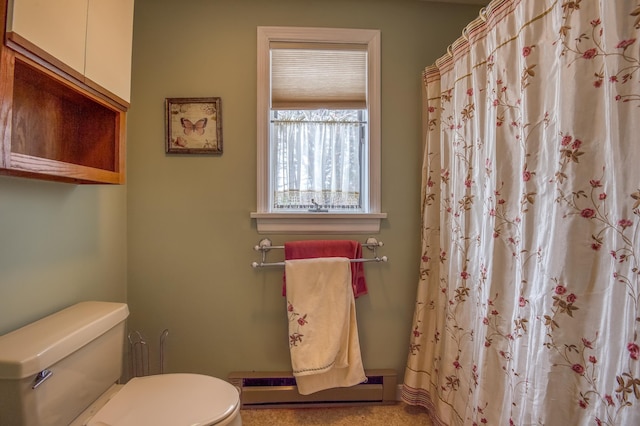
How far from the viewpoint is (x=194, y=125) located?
1.60m

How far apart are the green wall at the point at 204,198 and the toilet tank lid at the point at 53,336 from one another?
0.44 m

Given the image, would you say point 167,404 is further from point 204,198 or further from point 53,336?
point 204,198

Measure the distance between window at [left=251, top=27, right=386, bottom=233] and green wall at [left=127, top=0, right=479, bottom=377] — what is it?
0.25 ft

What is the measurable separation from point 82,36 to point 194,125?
67 centimetres

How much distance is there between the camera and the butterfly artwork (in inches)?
62.9

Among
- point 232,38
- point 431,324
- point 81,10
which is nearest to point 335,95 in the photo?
point 232,38

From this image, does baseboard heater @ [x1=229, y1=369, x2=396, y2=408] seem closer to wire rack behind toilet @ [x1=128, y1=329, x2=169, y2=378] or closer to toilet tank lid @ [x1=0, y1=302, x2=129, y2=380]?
wire rack behind toilet @ [x1=128, y1=329, x2=169, y2=378]

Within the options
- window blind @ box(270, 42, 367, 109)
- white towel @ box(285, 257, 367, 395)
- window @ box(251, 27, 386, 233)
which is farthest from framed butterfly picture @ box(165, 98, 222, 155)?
white towel @ box(285, 257, 367, 395)

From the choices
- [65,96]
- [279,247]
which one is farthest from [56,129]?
[279,247]

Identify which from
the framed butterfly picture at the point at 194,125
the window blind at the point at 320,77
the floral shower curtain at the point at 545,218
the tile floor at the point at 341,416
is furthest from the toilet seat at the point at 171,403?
the window blind at the point at 320,77

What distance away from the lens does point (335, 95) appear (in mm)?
1673

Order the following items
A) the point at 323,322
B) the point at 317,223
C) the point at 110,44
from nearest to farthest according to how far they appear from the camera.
→ the point at 110,44 < the point at 323,322 < the point at 317,223

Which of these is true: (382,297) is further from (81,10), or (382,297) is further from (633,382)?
(81,10)

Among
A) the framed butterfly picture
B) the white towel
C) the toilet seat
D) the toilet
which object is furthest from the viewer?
the framed butterfly picture
